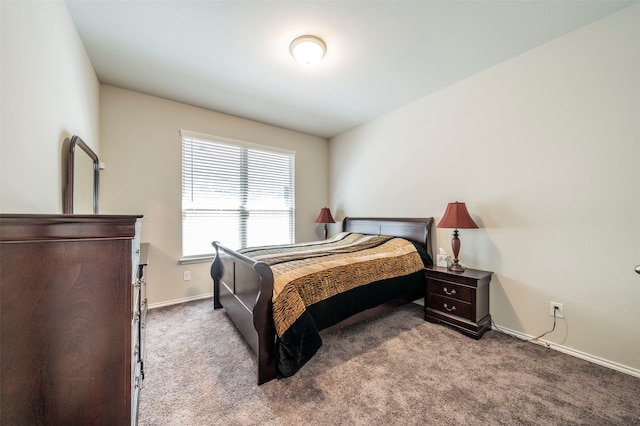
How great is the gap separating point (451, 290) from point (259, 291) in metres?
1.87

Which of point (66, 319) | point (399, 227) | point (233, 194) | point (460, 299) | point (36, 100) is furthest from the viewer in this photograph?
point (233, 194)

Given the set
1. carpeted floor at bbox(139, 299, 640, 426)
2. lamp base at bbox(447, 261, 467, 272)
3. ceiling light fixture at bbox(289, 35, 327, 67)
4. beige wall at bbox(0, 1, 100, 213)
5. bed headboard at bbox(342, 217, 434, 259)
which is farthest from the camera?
bed headboard at bbox(342, 217, 434, 259)

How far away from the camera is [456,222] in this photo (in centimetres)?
237

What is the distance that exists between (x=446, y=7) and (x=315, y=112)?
198cm

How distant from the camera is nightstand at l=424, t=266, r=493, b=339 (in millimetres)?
2242

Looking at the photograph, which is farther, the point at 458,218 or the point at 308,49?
the point at 458,218

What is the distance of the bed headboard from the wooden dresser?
2.84 m

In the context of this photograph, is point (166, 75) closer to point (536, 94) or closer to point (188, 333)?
point (188, 333)

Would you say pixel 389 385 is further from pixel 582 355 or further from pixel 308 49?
pixel 308 49

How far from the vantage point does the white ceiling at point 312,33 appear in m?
1.76

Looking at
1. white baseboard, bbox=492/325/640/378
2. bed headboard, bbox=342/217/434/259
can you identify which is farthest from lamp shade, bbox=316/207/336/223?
white baseboard, bbox=492/325/640/378

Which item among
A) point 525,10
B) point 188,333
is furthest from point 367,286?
point 525,10

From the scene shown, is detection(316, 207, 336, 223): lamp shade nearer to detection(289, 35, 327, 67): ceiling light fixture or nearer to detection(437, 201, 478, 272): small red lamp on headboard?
detection(437, 201, 478, 272): small red lamp on headboard

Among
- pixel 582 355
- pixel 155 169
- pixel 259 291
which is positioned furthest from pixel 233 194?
pixel 582 355
